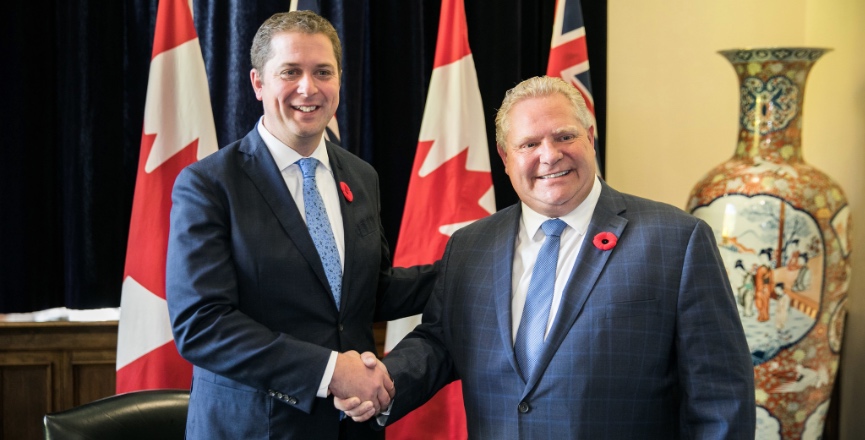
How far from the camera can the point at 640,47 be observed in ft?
14.5

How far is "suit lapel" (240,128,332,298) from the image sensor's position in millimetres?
2172

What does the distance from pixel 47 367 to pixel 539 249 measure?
2.63m

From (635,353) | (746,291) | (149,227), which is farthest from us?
(746,291)

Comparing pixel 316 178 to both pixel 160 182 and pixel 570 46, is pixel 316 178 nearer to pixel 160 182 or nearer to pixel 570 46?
pixel 160 182

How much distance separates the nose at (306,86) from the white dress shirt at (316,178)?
0.15m

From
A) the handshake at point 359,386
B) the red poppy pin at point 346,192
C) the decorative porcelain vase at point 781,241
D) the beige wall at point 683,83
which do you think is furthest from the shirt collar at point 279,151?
the beige wall at point 683,83

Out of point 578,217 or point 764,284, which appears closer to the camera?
point 578,217

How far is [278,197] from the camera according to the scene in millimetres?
2207

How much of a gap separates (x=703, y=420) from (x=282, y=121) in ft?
4.06

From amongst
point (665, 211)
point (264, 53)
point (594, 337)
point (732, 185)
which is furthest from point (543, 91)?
point (732, 185)

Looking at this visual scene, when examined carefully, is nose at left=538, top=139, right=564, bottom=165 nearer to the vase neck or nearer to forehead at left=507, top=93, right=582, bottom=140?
forehead at left=507, top=93, right=582, bottom=140

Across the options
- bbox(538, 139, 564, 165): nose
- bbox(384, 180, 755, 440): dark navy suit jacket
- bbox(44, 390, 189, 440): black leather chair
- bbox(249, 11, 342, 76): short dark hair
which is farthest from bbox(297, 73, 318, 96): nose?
bbox(44, 390, 189, 440): black leather chair

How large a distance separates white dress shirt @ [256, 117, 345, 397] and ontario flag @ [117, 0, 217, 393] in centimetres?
128

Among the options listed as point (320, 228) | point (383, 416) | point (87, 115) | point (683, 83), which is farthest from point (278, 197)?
point (683, 83)
